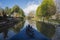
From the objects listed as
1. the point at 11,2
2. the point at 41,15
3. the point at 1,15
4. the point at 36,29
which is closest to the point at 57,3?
the point at 41,15

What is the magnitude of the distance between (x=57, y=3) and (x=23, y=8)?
1.88 ft

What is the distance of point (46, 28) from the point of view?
123 inches

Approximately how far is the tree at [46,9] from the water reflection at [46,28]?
0.14m

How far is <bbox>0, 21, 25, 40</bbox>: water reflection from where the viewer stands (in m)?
3.10

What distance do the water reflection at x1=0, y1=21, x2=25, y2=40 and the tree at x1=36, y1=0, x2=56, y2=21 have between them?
13.9 inches

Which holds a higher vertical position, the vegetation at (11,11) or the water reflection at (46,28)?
the vegetation at (11,11)

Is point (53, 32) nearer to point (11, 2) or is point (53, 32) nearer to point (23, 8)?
point (23, 8)

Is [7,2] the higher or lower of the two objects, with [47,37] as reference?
higher

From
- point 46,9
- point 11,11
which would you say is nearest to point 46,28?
point 46,9

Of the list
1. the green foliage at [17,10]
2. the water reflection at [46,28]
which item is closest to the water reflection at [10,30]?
the green foliage at [17,10]

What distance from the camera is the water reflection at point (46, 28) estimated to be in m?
3.12

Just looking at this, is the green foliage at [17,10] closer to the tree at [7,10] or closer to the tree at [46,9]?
the tree at [7,10]

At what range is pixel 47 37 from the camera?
10.2 ft

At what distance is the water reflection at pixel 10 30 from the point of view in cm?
310
